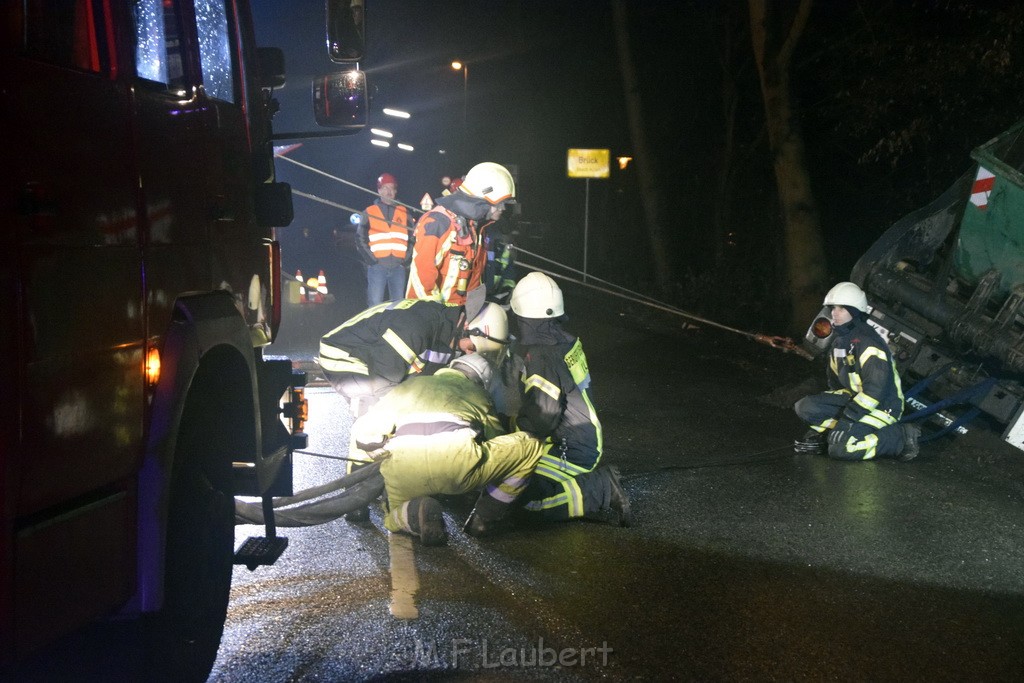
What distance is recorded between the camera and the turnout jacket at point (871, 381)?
23.6 feet

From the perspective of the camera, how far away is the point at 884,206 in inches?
659

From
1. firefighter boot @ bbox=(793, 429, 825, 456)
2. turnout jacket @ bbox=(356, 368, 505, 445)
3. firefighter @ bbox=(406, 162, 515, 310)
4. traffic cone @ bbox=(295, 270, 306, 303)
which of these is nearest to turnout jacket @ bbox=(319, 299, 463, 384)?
turnout jacket @ bbox=(356, 368, 505, 445)

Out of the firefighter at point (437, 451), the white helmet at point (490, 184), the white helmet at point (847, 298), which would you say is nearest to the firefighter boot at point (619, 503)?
the firefighter at point (437, 451)

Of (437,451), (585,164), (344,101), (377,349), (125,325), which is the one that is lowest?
(437,451)

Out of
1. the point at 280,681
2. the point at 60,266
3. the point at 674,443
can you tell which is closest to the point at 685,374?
→ the point at 674,443

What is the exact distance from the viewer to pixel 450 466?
5.07 meters

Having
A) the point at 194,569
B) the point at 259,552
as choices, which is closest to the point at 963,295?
the point at 259,552

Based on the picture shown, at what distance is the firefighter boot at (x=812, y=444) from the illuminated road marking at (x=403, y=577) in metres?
3.48

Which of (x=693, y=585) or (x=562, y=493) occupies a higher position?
(x=562, y=493)

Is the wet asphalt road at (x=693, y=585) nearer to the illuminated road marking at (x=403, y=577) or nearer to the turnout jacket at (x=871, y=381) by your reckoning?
the illuminated road marking at (x=403, y=577)

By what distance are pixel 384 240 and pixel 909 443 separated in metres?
6.03

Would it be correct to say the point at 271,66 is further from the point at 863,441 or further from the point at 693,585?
the point at 863,441

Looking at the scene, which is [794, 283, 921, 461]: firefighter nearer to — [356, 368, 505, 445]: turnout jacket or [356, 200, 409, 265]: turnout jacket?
[356, 368, 505, 445]: turnout jacket

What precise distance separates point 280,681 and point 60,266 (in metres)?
1.84
